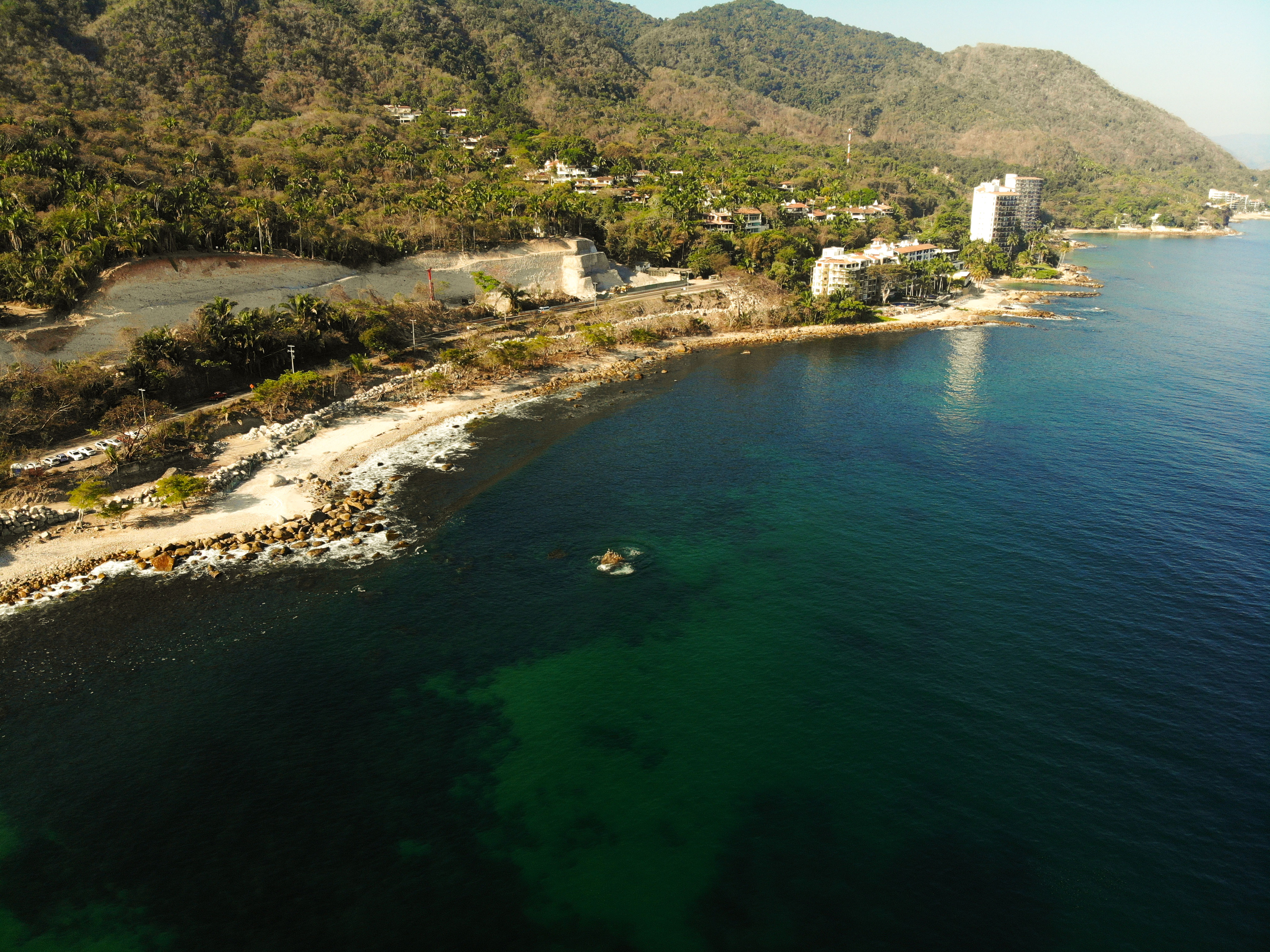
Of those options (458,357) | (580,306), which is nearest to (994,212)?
(580,306)

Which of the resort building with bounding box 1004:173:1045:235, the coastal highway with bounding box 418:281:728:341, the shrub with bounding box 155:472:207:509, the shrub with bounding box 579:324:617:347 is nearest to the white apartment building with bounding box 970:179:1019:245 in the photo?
the resort building with bounding box 1004:173:1045:235

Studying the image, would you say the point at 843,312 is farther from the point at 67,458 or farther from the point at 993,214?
the point at 67,458

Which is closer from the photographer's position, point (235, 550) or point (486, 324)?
point (235, 550)

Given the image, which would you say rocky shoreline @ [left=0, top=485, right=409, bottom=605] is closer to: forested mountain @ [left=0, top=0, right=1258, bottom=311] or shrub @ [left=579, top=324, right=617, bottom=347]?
forested mountain @ [left=0, top=0, right=1258, bottom=311]

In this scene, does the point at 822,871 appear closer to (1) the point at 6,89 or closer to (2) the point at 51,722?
(2) the point at 51,722

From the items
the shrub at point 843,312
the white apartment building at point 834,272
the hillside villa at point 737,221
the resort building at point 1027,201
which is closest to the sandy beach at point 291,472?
the shrub at point 843,312

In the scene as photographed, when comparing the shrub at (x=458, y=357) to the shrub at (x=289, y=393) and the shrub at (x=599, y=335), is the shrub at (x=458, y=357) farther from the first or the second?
the shrub at (x=599, y=335)
